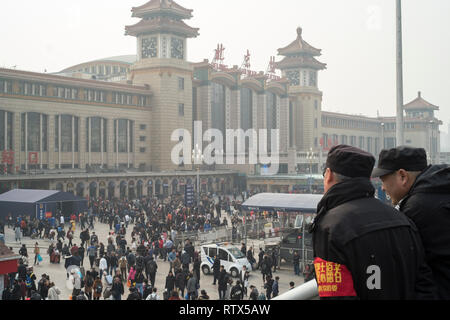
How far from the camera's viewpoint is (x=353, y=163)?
249 centimetres

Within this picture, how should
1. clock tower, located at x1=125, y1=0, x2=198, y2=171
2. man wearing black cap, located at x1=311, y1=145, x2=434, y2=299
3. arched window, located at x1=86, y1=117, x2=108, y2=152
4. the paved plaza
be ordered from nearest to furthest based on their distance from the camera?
man wearing black cap, located at x1=311, y1=145, x2=434, y2=299, the paved plaza, arched window, located at x1=86, y1=117, x2=108, y2=152, clock tower, located at x1=125, y1=0, x2=198, y2=171

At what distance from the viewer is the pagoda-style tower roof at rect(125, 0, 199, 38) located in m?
62.8

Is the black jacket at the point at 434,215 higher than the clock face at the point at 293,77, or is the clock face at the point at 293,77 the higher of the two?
the clock face at the point at 293,77

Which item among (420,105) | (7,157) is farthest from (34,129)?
(420,105)

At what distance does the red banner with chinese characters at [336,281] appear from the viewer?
220 cm

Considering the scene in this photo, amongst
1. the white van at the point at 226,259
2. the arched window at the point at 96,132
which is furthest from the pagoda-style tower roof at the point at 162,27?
the white van at the point at 226,259

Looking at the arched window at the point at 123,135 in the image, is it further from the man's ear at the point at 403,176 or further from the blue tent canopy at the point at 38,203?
the man's ear at the point at 403,176

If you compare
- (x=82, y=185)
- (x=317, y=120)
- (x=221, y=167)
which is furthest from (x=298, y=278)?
(x=317, y=120)

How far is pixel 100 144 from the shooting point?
57.6m

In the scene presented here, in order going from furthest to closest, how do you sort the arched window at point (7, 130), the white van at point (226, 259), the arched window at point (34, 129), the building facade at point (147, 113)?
the arched window at point (34, 129) → the building facade at point (147, 113) → the arched window at point (7, 130) → the white van at point (226, 259)

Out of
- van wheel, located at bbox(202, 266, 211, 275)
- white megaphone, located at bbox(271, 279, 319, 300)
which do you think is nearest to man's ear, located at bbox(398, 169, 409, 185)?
white megaphone, located at bbox(271, 279, 319, 300)

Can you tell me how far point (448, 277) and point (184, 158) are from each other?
200 feet

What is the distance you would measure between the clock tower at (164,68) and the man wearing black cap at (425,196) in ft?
194

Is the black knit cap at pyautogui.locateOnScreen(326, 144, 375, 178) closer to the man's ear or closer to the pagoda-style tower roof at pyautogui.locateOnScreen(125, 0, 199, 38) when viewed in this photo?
the man's ear
